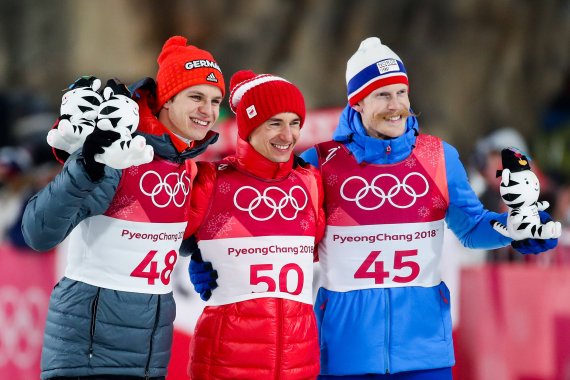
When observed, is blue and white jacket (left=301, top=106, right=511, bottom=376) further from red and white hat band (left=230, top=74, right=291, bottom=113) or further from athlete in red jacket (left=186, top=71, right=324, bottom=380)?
red and white hat band (left=230, top=74, right=291, bottom=113)

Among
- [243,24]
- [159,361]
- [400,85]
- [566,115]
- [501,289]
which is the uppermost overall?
[243,24]

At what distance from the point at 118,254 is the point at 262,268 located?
58 centimetres

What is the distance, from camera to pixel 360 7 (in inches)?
558

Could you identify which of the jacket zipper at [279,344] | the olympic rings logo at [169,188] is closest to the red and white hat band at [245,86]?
the olympic rings logo at [169,188]

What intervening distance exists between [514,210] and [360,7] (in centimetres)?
1040

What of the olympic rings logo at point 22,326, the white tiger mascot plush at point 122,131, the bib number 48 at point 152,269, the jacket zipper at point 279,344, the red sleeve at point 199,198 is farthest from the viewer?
the olympic rings logo at point 22,326

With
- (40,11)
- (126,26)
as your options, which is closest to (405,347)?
(126,26)

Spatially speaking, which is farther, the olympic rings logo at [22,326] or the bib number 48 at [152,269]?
the olympic rings logo at [22,326]

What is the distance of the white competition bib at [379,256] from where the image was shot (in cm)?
427

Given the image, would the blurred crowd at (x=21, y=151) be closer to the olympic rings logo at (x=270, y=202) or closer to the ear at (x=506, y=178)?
the olympic rings logo at (x=270, y=202)

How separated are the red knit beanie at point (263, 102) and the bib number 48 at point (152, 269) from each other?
0.64 m

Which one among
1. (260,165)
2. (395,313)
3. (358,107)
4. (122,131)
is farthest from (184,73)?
(395,313)

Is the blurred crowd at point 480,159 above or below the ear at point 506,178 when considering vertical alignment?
above

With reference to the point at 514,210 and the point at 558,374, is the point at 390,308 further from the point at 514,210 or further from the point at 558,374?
the point at 558,374
